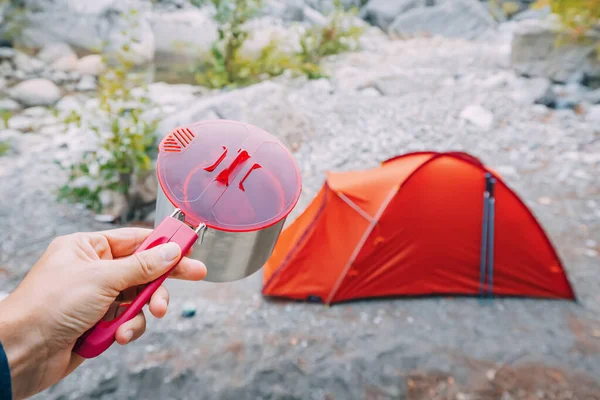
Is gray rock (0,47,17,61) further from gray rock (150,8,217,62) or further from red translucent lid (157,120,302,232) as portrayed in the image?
red translucent lid (157,120,302,232)

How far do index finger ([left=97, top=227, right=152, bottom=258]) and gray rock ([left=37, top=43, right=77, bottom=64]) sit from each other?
797 centimetres

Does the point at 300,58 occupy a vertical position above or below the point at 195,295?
above

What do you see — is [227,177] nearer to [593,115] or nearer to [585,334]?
[585,334]

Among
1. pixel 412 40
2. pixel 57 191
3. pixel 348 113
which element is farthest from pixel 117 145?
pixel 412 40

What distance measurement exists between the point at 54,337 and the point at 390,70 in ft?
24.3

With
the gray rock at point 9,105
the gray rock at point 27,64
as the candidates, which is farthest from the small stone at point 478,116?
the gray rock at point 27,64

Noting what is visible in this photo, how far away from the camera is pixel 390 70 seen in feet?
24.9

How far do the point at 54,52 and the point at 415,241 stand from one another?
7820 millimetres

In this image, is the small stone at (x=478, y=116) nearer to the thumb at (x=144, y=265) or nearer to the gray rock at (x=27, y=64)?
the thumb at (x=144, y=265)

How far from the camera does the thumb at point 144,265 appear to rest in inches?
35.9

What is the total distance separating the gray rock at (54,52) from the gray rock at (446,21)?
27.1 feet

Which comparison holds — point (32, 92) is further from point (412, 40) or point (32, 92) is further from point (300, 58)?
point (412, 40)

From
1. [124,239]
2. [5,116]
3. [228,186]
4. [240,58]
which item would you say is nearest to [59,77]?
[5,116]

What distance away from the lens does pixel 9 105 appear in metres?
6.14
